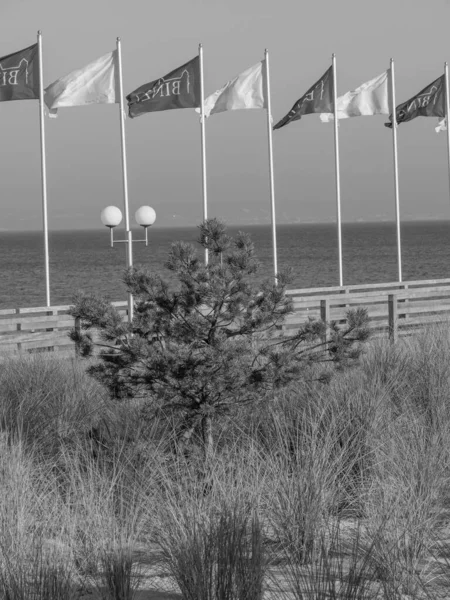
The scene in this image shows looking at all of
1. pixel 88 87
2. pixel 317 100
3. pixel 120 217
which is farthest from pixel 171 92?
pixel 120 217

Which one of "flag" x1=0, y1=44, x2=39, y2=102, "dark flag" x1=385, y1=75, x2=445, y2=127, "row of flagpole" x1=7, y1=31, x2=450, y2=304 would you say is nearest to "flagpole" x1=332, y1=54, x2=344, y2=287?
"row of flagpole" x1=7, y1=31, x2=450, y2=304

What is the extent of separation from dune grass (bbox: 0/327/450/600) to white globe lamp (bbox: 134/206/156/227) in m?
7.92

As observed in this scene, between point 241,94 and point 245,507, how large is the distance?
19.6 meters

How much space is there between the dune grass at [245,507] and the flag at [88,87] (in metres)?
13.1

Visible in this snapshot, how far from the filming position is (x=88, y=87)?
69.5 feet

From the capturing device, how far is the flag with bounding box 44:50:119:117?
2075 cm

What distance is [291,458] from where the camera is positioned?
704 centimetres

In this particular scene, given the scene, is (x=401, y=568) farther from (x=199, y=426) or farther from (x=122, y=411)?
(x=122, y=411)

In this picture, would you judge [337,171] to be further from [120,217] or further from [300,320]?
[120,217]

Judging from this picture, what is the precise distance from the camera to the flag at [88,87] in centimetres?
2075

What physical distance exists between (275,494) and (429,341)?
17.7 ft

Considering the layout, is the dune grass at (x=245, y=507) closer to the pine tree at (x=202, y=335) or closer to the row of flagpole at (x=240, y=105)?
the pine tree at (x=202, y=335)

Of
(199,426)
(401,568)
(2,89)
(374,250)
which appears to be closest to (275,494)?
(401,568)

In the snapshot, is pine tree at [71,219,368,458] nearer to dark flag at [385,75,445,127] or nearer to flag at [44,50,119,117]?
flag at [44,50,119,117]
